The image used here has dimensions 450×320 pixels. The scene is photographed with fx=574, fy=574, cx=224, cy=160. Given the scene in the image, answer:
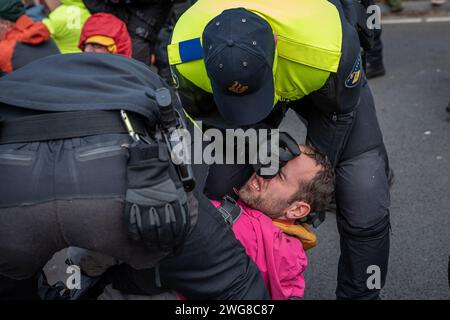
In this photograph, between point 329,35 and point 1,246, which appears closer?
point 1,246

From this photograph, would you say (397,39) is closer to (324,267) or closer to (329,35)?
(324,267)

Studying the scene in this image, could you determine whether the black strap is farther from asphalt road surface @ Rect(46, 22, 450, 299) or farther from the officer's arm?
asphalt road surface @ Rect(46, 22, 450, 299)

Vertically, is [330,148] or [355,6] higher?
[355,6]

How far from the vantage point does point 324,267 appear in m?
2.59

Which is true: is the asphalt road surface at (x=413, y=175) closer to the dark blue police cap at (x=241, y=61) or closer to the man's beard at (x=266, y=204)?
the man's beard at (x=266, y=204)

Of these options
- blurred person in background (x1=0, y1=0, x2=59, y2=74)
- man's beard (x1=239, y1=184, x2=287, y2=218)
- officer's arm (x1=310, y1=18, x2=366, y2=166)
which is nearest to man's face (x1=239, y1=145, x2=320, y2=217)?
man's beard (x1=239, y1=184, x2=287, y2=218)

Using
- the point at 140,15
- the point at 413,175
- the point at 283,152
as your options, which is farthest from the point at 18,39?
the point at 413,175

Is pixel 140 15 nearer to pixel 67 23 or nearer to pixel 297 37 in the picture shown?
pixel 67 23

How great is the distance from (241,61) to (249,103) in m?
0.16

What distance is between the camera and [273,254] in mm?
1736

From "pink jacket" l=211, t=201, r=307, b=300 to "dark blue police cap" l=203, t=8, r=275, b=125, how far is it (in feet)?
1.15
